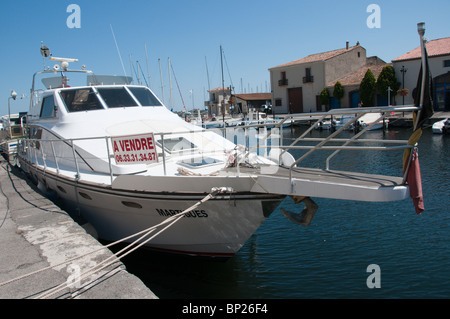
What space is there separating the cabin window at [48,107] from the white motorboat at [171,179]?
0.05 m

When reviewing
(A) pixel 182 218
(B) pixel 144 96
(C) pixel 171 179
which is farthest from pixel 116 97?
(A) pixel 182 218

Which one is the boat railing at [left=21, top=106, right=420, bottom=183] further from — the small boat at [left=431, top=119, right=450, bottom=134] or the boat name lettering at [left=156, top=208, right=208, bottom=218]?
the small boat at [left=431, top=119, right=450, bottom=134]

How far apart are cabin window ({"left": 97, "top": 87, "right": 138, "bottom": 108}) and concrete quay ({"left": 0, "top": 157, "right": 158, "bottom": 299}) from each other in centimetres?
309

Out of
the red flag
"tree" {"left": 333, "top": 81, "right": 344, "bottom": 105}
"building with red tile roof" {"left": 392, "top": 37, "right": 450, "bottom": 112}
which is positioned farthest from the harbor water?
"tree" {"left": 333, "top": 81, "right": 344, "bottom": 105}

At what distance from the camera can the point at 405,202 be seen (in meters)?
9.69

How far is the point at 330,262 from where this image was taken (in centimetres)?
A: 672

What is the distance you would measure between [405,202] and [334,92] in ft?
103

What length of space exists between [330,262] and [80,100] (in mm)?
6709

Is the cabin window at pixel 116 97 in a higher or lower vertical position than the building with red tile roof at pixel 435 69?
lower

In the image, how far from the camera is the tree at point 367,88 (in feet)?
118

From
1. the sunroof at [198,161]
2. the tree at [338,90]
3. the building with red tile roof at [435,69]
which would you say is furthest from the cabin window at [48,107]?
the tree at [338,90]

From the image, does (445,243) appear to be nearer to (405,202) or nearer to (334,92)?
(405,202)

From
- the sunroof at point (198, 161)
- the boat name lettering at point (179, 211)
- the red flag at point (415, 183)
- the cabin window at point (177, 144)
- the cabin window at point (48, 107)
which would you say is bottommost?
the boat name lettering at point (179, 211)

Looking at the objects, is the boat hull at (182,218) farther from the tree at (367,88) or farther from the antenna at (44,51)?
the tree at (367,88)
